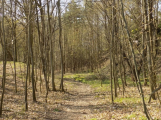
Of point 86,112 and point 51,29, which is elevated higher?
point 51,29

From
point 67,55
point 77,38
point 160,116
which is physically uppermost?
point 77,38

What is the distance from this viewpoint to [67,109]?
8.60 m

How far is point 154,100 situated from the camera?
838cm

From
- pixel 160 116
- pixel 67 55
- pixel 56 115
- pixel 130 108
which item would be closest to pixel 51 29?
pixel 56 115

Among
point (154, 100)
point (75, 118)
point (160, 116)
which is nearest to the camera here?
point (160, 116)

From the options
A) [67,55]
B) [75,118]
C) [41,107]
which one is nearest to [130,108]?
[75,118]

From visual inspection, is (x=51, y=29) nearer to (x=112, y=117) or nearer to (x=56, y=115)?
(x=56, y=115)

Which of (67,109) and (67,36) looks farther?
(67,36)

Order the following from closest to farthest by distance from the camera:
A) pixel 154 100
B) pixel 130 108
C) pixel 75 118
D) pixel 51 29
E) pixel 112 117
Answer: pixel 112 117 → pixel 75 118 → pixel 130 108 → pixel 154 100 → pixel 51 29

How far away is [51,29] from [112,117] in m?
8.16

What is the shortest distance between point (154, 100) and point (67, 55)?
25.9m

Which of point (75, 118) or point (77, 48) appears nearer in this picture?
point (75, 118)

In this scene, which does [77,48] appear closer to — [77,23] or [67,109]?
[77,23]

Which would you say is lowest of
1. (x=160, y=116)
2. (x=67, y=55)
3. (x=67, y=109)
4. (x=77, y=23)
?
(x=67, y=109)
